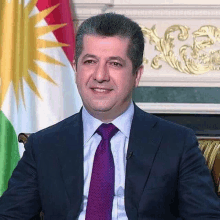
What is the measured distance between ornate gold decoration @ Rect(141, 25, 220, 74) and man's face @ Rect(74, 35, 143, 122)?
1.85 meters

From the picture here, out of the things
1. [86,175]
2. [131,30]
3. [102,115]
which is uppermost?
[131,30]

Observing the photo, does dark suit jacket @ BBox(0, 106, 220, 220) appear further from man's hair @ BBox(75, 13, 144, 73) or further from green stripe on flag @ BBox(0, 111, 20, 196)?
green stripe on flag @ BBox(0, 111, 20, 196)

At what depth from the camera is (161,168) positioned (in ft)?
4.93

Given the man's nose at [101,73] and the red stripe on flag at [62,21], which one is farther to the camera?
the red stripe on flag at [62,21]

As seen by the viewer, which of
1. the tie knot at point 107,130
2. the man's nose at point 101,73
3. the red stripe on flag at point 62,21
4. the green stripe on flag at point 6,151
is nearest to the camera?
the man's nose at point 101,73

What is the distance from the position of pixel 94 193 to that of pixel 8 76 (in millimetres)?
1473

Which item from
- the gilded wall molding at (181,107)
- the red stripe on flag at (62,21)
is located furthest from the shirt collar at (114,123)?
the gilded wall molding at (181,107)

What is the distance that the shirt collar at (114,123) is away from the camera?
1574 mm

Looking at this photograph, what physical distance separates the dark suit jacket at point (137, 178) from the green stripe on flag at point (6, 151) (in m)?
1.19

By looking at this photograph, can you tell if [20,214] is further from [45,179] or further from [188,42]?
[188,42]

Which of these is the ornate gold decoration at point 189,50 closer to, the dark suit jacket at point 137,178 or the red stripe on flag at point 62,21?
the red stripe on flag at point 62,21

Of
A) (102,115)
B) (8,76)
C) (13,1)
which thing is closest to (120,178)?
(102,115)

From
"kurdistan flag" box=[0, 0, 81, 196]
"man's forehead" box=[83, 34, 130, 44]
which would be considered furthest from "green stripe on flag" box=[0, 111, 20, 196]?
"man's forehead" box=[83, 34, 130, 44]

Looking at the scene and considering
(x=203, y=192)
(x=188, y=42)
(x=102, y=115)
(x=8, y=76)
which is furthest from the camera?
(x=188, y=42)
